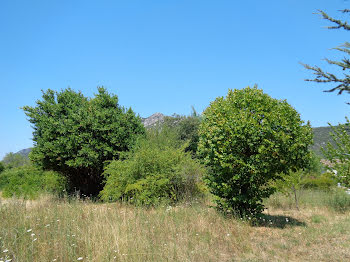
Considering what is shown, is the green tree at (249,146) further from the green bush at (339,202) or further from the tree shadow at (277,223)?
the green bush at (339,202)

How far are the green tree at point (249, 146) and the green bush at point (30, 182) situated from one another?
1301 cm

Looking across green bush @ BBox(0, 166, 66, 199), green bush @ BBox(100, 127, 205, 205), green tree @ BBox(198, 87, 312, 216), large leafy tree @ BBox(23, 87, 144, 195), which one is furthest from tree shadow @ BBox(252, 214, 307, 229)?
green bush @ BBox(0, 166, 66, 199)

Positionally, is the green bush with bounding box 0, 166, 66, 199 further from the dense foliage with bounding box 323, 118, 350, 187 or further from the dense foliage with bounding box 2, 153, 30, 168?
the dense foliage with bounding box 2, 153, 30, 168

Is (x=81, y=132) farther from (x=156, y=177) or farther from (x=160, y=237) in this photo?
(x=160, y=237)

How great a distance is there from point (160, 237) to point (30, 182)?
1767cm

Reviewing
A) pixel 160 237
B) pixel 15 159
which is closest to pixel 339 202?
pixel 160 237

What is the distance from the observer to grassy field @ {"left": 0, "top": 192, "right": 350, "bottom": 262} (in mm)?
5281

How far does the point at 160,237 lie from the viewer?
6320 mm

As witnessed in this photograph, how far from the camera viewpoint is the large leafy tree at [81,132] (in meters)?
14.1

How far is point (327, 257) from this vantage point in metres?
6.03

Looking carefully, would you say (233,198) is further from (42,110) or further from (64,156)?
(42,110)

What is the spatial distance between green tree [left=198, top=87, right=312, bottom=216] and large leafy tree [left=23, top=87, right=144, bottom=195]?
702 centimetres

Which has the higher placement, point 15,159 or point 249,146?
point 15,159


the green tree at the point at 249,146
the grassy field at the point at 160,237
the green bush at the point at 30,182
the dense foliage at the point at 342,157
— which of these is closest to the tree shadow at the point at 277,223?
the grassy field at the point at 160,237
